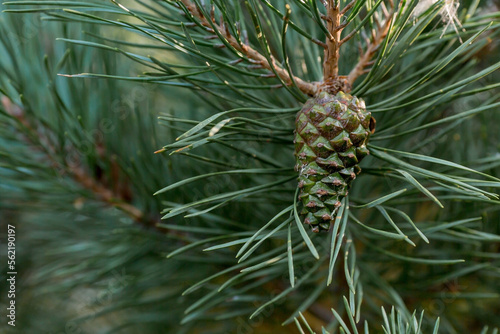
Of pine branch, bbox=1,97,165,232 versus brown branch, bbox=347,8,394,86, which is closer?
brown branch, bbox=347,8,394,86

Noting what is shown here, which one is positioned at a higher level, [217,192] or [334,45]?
[334,45]

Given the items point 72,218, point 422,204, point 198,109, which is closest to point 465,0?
point 422,204

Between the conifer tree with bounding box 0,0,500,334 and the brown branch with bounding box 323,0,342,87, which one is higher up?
the brown branch with bounding box 323,0,342,87

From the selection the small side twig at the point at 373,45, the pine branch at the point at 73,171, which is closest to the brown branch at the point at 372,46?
the small side twig at the point at 373,45

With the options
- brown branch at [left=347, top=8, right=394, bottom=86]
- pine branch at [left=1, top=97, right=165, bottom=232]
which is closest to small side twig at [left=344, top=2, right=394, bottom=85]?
brown branch at [left=347, top=8, right=394, bottom=86]

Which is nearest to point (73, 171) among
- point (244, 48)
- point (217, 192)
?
point (217, 192)

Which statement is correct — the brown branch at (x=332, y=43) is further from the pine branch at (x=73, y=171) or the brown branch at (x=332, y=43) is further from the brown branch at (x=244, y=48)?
the pine branch at (x=73, y=171)

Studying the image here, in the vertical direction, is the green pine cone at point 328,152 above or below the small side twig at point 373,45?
below

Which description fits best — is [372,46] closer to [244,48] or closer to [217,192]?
[244,48]

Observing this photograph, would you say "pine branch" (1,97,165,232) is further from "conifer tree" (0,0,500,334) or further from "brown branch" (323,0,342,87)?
"brown branch" (323,0,342,87)
